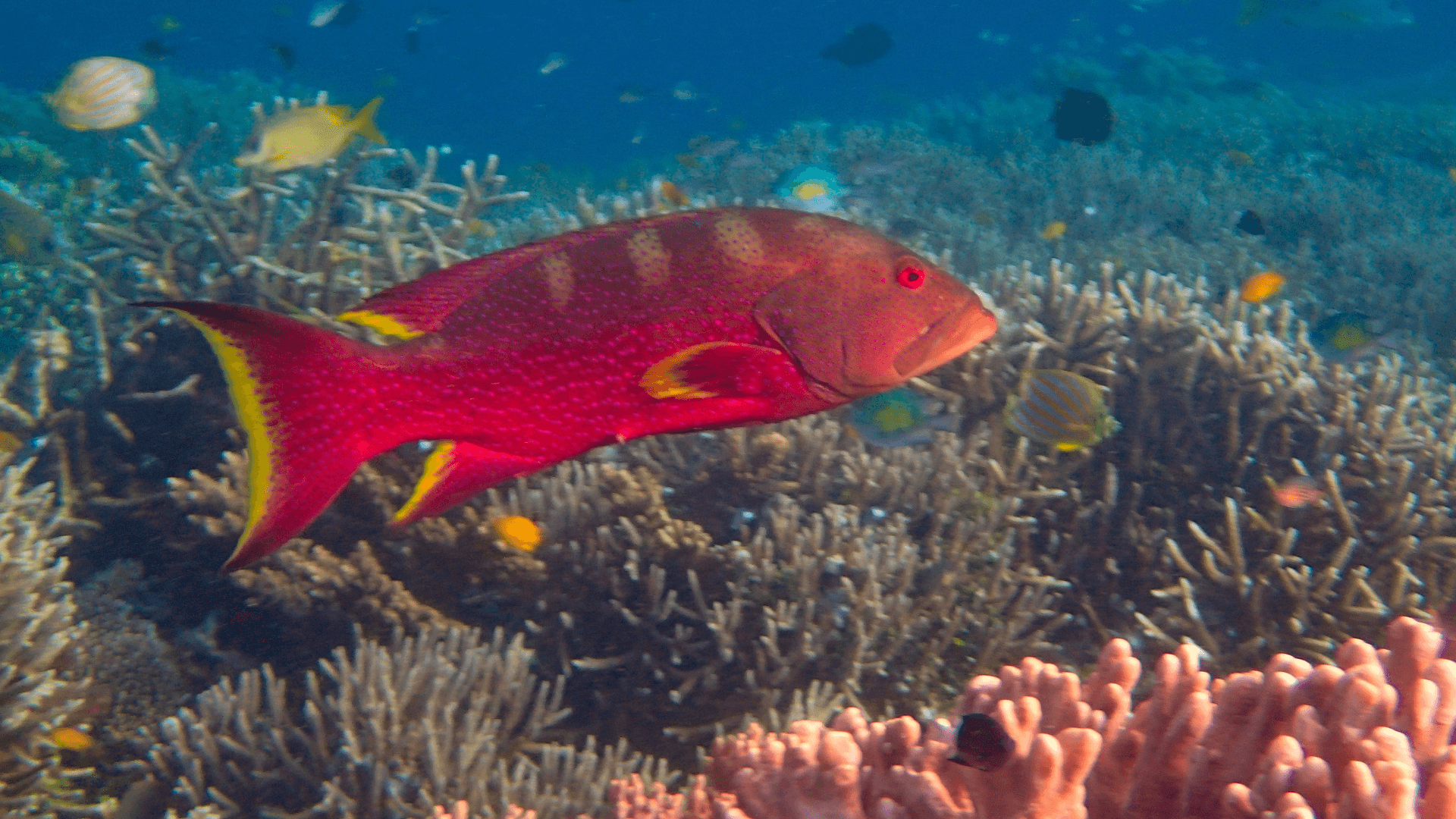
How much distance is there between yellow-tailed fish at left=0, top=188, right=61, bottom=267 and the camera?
266 inches

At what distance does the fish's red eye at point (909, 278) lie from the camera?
148 cm

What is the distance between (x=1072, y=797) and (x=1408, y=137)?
20.2 metres

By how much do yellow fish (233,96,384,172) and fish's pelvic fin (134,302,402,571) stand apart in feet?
14.6

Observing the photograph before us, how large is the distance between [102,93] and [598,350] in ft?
25.0

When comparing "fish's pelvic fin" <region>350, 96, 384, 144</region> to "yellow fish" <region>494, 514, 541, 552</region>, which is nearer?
"yellow fish" <region>494, 514, 541, 552</region>

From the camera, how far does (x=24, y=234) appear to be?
6816mm

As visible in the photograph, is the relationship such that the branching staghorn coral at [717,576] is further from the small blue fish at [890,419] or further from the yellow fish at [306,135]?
the yellow fish at [306,135]

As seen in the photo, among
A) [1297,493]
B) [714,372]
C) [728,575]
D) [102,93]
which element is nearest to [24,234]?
[102,93]

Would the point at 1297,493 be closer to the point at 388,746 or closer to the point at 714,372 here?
the point at 714,372

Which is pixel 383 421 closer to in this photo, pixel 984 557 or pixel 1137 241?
pixel 984 557

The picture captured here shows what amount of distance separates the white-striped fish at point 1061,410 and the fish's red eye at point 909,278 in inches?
85.7

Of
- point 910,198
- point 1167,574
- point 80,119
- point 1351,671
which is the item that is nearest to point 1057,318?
point 1167,574

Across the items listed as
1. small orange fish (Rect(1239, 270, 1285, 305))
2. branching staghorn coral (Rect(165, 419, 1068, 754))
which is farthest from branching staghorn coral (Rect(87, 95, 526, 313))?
small orange fish (Rect(1239, 270, 1285, 305))

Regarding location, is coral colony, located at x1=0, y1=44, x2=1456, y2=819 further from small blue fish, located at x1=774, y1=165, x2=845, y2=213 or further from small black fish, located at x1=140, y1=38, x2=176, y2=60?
small black fish, located at x1=140, y1=38, x2=176, y2=60
